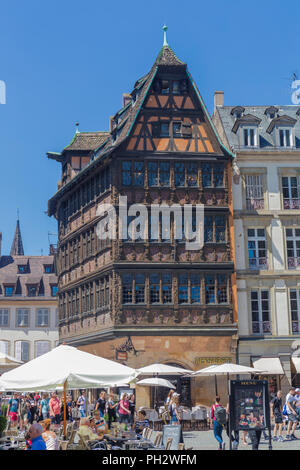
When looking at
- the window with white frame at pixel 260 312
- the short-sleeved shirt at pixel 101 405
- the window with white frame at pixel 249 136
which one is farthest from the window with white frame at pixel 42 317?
the short-sleeved shirt at pixel 101 405

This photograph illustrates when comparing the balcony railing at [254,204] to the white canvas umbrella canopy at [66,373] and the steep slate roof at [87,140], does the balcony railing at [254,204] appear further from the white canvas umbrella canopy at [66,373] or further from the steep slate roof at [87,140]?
the white canvas umbrella canopy at [66,373]

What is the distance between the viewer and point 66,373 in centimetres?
1552

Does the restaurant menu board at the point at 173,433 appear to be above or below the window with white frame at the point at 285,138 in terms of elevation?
below

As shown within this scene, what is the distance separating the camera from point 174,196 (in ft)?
112

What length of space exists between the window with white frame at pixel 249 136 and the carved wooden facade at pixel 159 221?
7.61ft

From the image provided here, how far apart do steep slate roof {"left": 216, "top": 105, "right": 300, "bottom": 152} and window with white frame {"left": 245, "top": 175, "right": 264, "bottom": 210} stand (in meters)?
1.47

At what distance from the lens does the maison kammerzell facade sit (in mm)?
33000

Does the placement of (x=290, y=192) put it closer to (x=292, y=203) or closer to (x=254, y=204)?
(x=292, y=203)

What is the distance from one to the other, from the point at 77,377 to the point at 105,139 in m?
28.1

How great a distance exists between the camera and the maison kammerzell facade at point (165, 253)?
33.0m

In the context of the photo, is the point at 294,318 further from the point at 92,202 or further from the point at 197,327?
the point at 92,202

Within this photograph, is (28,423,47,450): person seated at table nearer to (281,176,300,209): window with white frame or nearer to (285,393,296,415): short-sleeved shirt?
(285,393,296,415): short-sleeved shirt

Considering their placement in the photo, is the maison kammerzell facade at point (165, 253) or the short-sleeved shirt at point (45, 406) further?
the maison kammerzell facade at point (165, 253)
